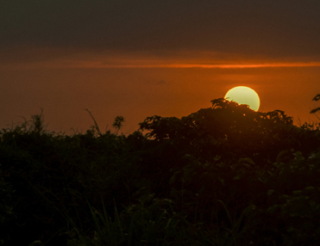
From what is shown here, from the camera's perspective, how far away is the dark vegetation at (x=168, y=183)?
499 centimetres

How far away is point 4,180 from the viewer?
25.2ft

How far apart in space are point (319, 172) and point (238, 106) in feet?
14.9

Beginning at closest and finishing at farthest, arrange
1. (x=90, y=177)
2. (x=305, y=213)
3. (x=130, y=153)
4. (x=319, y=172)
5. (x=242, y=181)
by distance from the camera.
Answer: (x=305, y=213), (x=319, y=172), (x=242, y=181), (x=90, y=177), (x=130, y=153)

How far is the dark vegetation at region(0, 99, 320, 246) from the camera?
499cm

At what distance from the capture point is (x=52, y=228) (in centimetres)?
721

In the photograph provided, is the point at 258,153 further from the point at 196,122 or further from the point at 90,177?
the point at 90,177

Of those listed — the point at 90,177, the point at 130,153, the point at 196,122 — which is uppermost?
the point at 196,122

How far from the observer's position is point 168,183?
307 inches

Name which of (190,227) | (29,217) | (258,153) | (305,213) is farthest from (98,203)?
(305,213)

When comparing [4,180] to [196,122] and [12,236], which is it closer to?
[12,236]

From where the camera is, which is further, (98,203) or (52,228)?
(98,203)

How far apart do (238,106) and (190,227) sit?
472cm

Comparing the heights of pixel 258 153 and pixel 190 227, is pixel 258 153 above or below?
above

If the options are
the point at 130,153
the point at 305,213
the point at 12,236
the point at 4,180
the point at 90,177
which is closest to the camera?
the point at 305,213
